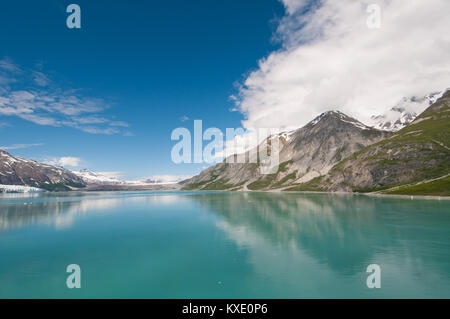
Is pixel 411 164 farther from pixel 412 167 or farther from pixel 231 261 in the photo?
pixel 231 261

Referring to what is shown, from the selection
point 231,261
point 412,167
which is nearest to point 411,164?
point 412,167

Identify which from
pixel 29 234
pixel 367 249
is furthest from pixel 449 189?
pixel 29 234

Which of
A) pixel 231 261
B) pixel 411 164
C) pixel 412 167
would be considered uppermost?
pixel 411 164

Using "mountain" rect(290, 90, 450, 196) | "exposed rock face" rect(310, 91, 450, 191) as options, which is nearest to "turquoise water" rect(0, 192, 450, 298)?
"mountain" rect(290, 90, 450, 196)

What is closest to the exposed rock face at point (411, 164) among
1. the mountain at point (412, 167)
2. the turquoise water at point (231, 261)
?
the mountain at point (412, 167)

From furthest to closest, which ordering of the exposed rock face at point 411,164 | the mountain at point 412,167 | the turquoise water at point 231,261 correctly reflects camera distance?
1. the exposed rock face at point 411,164
2. the mountain at point 412,167
3. the turquoise water at point 231,261

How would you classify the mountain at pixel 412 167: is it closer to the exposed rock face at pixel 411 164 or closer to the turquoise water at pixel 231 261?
the exposed rock face at pixel 411 164

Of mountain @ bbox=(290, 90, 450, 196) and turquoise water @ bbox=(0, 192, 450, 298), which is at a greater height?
mountain @ bbox=(290, 90, 450, 196)

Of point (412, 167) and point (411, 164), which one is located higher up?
point (411, 164)

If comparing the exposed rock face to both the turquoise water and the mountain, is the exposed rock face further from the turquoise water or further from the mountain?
the turquoise water

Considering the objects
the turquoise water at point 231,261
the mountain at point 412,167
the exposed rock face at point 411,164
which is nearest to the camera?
the turquoise water at point 231,261

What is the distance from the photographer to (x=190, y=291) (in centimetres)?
2442

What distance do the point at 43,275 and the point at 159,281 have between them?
14742 millimetres
